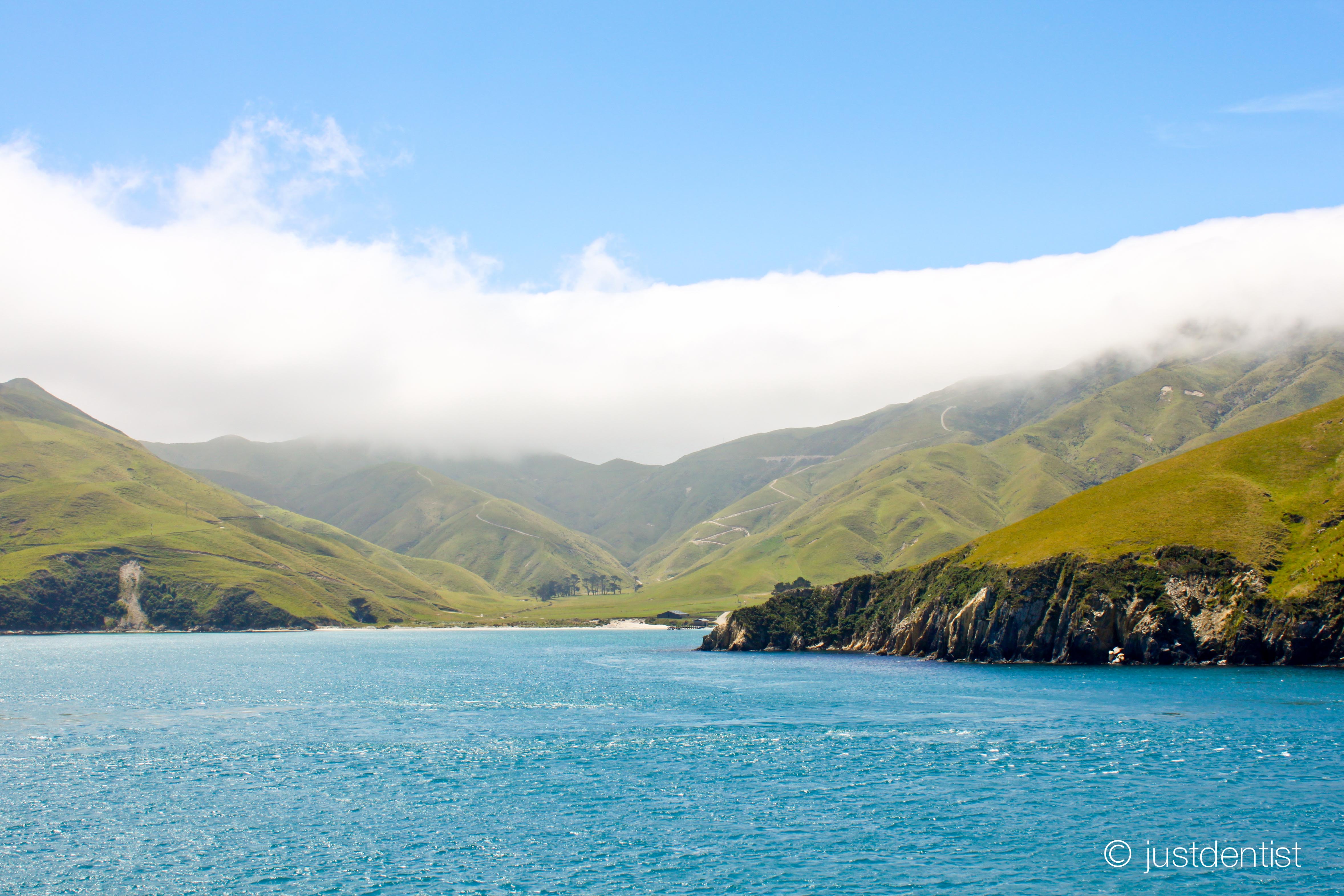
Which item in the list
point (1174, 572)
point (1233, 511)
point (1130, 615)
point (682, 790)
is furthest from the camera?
point (1233, 511)

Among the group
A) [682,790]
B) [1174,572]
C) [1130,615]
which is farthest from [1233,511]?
[682,790]

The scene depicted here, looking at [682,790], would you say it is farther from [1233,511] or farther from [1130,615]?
[1233,511]

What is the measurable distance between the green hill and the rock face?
0.64 ft

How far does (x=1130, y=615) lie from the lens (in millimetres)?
137750

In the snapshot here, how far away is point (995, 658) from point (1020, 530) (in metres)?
33.5

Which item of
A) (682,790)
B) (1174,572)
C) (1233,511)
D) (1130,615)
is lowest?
(682,790)

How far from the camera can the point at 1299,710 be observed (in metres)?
84.7

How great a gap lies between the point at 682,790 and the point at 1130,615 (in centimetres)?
10652

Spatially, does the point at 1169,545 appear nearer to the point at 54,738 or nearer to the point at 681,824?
the point at 681,824

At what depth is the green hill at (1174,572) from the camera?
126562 mm

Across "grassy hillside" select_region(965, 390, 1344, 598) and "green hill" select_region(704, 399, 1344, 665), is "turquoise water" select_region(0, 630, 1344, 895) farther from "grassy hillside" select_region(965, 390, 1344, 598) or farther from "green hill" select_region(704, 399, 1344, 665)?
"grassy hillside" select_region(965, 390, 1344, 598)

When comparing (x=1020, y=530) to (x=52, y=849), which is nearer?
(x=52, y=849)

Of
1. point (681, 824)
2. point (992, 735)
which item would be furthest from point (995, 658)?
point (681, 824)

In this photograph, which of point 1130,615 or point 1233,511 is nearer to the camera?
point 1130,615
